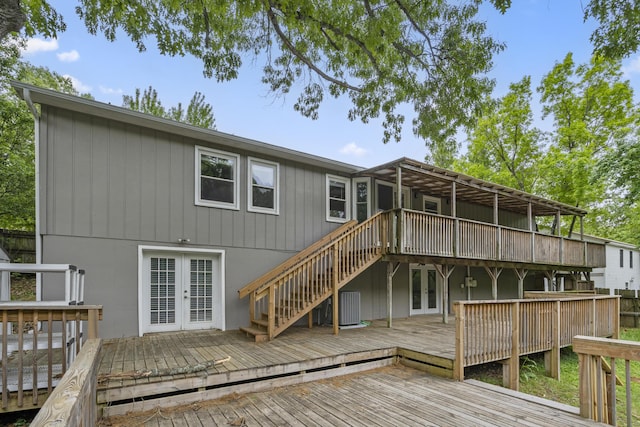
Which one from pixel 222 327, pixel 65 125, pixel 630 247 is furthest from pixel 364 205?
pixel 630 247

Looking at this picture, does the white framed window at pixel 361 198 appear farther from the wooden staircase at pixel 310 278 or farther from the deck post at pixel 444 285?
the deck post at pixel 444 285

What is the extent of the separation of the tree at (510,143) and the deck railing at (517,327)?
13123 mm

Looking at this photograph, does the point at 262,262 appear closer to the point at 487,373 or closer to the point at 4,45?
the point at 487,373

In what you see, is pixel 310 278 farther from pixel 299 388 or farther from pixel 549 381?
pixel 549 381

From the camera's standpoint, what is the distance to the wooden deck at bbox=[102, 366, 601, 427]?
358cm

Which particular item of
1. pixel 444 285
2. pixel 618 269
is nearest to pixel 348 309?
pixel 444 285

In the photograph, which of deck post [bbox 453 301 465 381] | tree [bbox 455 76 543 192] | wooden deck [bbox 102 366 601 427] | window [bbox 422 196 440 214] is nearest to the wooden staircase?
wooden deck [bbox 102 366 601 427]

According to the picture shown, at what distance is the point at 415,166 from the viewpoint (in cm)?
860

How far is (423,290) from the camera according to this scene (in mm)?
11484

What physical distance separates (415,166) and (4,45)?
569 inches

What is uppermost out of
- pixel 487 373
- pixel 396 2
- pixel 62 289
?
pixel 396 2

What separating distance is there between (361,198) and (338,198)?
2.70 ft

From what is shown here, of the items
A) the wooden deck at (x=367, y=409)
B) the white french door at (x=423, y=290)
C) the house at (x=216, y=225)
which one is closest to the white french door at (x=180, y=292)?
the house at (x=216, y=225)

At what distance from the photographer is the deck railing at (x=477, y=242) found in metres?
8.39
